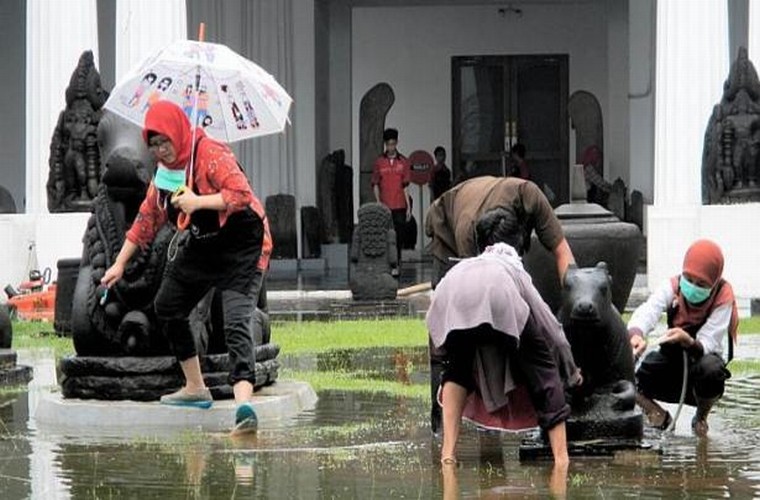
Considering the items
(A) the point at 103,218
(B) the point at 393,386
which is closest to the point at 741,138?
(B) the point at 393,386

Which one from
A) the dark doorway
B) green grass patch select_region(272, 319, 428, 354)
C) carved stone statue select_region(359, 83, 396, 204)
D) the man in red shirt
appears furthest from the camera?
the dark doorway

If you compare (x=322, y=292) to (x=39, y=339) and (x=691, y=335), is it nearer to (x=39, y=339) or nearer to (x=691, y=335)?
(x=39, y=339)

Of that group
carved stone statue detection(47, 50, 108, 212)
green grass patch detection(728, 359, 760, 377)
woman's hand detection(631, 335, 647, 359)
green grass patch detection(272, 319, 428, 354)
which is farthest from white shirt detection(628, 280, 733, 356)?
carved stone statue detection(47, 50, 108, 212)

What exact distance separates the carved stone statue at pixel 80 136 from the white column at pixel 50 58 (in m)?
2.68

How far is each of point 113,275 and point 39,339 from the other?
7360mm

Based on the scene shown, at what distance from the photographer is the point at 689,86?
77.1 feet

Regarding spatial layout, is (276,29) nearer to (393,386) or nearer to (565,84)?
(565,84)

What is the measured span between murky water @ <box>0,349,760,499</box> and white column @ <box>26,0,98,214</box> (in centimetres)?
1414

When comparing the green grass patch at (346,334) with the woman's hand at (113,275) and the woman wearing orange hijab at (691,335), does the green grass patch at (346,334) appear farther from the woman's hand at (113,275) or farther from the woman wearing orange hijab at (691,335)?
the woman wearing orange hijab at (691,335)

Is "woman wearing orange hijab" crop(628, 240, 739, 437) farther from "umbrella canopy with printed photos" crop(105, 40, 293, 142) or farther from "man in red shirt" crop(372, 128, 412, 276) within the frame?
"man in red shirt" crop(372, 128, 412, 276)

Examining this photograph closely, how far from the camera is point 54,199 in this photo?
72.0 ft

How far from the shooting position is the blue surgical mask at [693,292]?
921cm

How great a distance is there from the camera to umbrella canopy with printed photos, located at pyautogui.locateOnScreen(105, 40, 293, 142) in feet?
32.6

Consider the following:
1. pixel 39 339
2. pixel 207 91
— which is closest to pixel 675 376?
pixel 207 91
